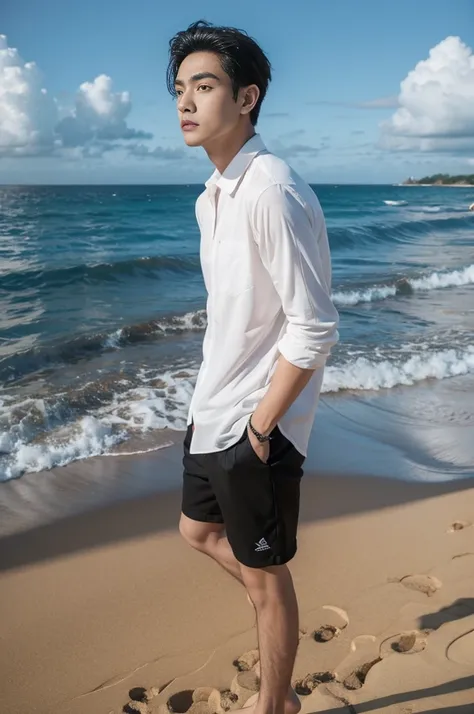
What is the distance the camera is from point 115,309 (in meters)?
12.0

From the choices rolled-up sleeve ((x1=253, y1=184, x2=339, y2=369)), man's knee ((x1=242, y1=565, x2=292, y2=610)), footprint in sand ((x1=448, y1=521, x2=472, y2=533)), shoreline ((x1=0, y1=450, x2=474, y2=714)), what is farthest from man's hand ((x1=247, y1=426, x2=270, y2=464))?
footprint in sand ((x1=448, y1=521, x2=472, y2=533))

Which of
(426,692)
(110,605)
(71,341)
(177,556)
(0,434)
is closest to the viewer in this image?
(426,692)

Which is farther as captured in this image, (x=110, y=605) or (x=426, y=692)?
(x=110, y=605)

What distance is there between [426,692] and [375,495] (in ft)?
6.76

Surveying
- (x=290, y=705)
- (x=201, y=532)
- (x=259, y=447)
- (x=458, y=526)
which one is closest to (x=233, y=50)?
(x=259, y=447)

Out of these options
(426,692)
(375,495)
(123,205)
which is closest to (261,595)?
(426,692)

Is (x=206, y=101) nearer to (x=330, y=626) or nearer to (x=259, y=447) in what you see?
(x=259, y=447)

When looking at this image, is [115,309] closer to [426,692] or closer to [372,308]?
[372,308]

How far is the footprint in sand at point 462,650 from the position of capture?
268 cm

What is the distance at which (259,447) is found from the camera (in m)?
1.92

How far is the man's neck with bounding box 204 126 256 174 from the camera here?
1961 mm

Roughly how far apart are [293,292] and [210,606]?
76.6 inches

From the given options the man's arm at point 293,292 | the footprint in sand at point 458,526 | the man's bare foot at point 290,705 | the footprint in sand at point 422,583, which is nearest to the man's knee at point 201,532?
the man's bare foot at point 290,705

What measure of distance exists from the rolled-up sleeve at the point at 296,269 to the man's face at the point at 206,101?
0.97 ft
